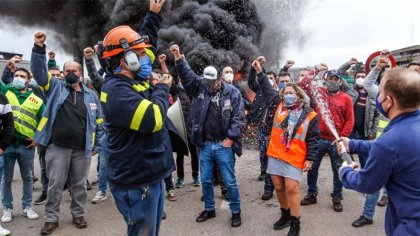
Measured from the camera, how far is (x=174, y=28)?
651 inches

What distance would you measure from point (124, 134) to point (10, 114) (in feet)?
8.08

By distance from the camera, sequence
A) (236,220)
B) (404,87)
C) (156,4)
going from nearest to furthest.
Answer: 1. (404,87)
2. (156,4)
3. (236,220)

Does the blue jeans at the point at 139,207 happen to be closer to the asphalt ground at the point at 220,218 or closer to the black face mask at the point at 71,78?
the asphalt ground at the point at 220,218

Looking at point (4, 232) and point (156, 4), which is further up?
point (156, 4)

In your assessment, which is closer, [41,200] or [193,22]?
[41,200]

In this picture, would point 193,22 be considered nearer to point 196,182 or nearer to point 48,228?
point 196,182

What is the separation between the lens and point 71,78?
4.07 metres

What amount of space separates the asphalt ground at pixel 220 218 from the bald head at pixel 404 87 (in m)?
2.46

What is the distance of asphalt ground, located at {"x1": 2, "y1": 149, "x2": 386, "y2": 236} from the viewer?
399cm

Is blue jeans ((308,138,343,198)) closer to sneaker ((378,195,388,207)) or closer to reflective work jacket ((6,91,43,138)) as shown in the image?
sneaker ((378,195,388,207))

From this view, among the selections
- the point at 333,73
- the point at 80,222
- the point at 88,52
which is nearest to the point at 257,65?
the point at 333,73

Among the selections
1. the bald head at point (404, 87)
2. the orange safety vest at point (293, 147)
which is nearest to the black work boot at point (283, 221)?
the orange safety vest at point (293, 147)

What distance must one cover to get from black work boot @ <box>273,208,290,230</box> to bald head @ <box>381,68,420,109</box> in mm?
2507

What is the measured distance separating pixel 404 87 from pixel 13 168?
462cm
